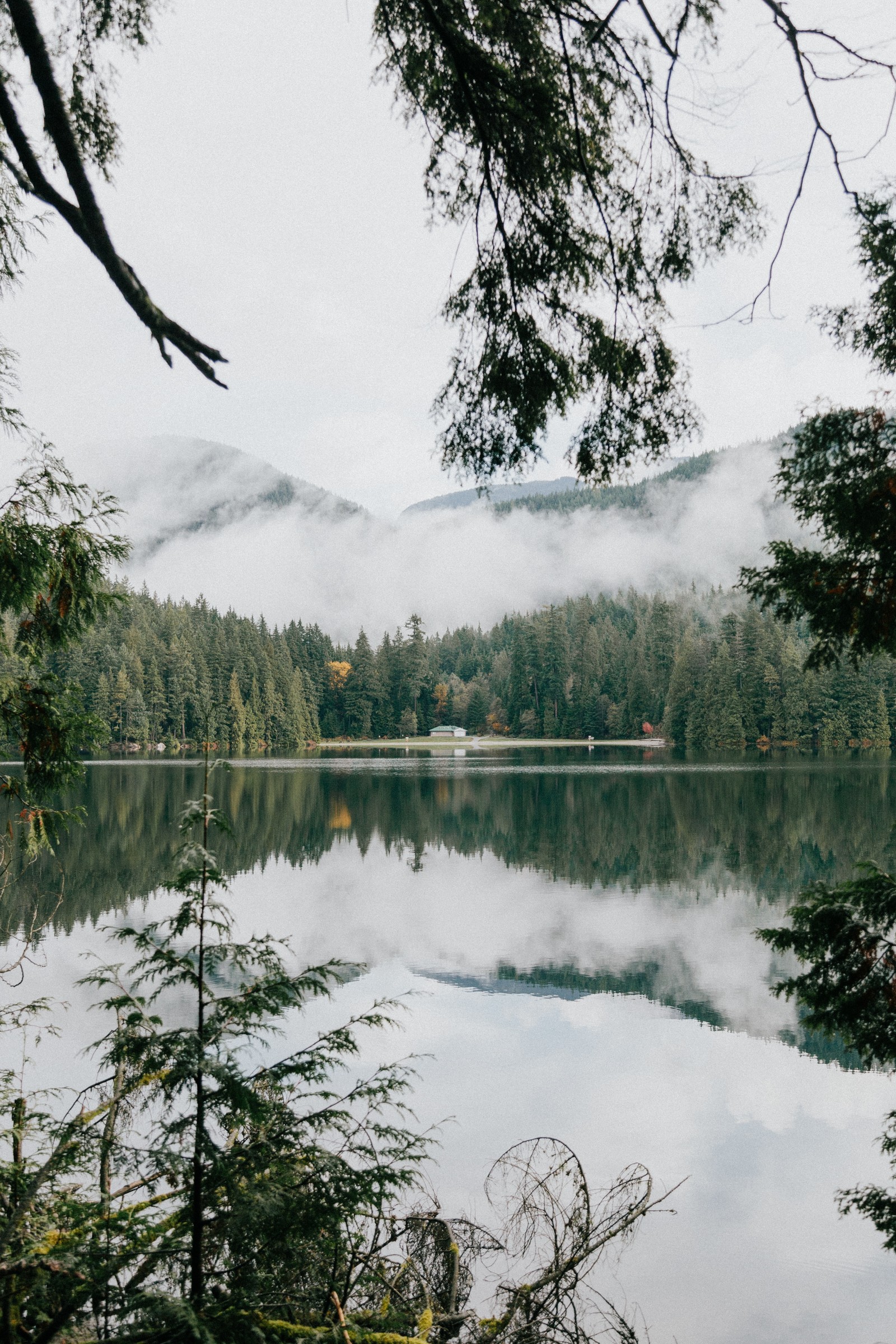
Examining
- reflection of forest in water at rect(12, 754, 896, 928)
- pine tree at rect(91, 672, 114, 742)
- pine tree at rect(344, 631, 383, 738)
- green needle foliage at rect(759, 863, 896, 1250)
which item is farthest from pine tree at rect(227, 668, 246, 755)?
green needle foliage at rect(759, 863, 896, 1250)

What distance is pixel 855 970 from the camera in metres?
3.80

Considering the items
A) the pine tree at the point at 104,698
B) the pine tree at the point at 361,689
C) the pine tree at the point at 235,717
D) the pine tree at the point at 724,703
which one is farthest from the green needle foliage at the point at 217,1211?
the pine tree at the point at 361,689

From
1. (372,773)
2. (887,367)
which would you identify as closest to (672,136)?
(887,367)

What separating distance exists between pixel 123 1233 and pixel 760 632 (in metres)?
57.1

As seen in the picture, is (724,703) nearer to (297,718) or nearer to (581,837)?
(297,718)

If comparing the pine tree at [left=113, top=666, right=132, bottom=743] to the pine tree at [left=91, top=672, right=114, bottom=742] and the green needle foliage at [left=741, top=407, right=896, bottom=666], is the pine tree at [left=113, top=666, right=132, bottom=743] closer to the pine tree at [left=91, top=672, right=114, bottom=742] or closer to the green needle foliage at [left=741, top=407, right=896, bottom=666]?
the pine tree at [left=91, top=672, right=114, bottom=742]

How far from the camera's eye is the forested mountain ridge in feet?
181

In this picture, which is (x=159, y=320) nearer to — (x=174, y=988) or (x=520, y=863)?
(x=174, y=988)

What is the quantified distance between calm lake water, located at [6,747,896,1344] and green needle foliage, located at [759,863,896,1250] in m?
1.34

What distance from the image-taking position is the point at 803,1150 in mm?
6160

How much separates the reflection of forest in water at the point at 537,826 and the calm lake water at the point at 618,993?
0.13 metres

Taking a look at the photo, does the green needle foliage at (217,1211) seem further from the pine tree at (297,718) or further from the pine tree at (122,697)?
the pine tree at (297,718)

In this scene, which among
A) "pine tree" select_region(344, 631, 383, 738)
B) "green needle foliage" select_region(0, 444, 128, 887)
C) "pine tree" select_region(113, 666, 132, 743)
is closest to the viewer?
"green needle foliage" select_region(0, 444, 128, 887)

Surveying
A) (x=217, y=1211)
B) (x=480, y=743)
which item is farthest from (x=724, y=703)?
(x=217, y=1211)
